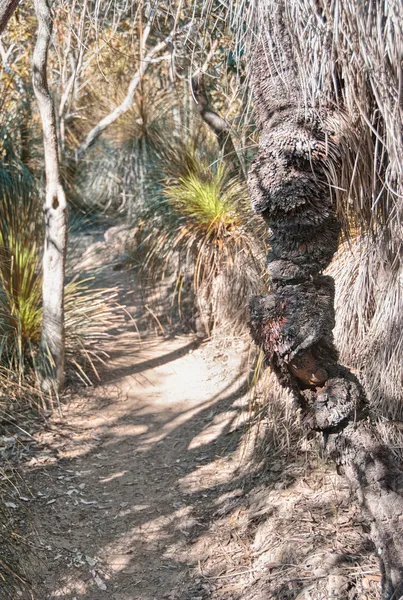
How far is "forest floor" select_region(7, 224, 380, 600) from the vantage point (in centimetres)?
381

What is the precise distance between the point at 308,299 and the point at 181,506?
7.66 ft

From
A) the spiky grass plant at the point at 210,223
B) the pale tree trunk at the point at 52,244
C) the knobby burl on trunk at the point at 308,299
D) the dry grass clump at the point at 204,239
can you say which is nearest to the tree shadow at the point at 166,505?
the pale tree trunk at the point at 52,244

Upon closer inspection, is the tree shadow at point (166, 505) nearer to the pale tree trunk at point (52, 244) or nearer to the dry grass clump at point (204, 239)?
the pale tree trunk at point (52, 244)

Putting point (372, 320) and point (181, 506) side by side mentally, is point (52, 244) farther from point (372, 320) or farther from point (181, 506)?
point (372, 320)

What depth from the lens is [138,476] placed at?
511cm

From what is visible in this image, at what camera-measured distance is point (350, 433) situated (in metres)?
2.94

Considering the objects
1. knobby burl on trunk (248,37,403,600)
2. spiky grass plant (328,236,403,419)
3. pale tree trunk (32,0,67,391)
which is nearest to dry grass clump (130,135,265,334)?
pale tree trunk (32,0,67,391)

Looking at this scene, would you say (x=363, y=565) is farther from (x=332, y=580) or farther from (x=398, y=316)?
(x=398, y=316)

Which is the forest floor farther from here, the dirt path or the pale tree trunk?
the pale tree trunk

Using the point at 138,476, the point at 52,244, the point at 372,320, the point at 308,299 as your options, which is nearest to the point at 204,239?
the point at 52,244

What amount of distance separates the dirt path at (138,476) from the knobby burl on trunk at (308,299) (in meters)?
1.43

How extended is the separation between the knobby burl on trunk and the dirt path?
4.68 ft

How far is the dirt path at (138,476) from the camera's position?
13.3 feet

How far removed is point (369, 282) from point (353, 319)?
0.88 feet
